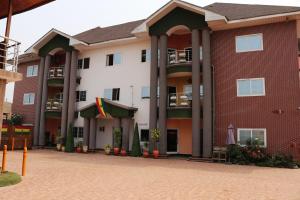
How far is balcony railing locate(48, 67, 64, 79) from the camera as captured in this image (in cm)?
2802

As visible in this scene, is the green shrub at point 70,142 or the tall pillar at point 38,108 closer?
the green shrub at point 70,142

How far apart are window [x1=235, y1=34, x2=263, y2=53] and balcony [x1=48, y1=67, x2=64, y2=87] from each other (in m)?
17.0

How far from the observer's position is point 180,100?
2158cm

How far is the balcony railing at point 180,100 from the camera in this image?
2083 cm

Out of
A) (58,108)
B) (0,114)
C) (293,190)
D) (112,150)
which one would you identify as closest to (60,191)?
(0,114)

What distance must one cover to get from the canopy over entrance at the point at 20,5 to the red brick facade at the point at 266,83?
13.2m

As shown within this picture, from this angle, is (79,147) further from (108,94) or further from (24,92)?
(24,92)

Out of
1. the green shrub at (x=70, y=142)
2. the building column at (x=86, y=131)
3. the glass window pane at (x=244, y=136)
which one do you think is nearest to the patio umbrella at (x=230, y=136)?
the glass window pane at (x=244, y=136)

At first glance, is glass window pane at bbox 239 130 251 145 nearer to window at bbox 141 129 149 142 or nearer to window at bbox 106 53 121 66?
window at bbox 141 129 149 142

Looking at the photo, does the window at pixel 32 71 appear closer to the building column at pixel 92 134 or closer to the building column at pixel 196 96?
the building column at pixel 92 134

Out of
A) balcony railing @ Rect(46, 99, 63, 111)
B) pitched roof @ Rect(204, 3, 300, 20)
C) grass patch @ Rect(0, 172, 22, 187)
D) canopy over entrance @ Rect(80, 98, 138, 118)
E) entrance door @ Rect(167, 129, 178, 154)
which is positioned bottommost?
grass patch @ Rect(0, 172, 22, 187)

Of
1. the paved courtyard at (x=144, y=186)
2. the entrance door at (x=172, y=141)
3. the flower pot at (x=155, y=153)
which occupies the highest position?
the entrance door at (x=172, y=141)

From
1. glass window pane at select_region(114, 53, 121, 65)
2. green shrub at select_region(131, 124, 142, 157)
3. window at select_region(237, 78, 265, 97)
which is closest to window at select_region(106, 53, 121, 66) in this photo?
glass window pane at select_region(114, 53, 121, 65)

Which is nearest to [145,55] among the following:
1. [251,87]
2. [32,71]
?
[251,87]
